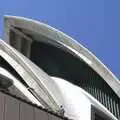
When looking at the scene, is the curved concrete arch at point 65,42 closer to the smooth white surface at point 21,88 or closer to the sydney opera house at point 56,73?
the sydney opera house at point 56,73

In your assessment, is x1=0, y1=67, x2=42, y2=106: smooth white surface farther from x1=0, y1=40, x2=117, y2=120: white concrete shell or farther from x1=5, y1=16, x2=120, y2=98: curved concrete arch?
x1=5, y1=16, x2=120, y2=98: curved concrete arch

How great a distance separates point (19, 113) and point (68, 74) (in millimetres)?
19549

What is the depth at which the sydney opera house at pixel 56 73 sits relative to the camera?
1936 centimetres

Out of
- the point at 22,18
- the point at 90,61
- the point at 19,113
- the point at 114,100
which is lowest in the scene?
the point at 19,113

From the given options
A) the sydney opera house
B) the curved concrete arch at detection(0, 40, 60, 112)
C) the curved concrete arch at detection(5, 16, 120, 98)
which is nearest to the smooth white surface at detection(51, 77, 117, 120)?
the sydney opera house

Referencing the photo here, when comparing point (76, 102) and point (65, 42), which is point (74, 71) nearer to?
point (65, 42)

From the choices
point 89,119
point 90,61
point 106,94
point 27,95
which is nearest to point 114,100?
point 106,94

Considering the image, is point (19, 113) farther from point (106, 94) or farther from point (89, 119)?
point (106, 94)

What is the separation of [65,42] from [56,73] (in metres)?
2.53

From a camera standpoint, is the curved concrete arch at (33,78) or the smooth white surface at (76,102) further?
the smooth white surface at (76,102)

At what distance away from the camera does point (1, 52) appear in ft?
68.3

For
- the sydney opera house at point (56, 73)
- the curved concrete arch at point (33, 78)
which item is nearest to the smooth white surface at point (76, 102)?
the sydney opera house at point (56, 73)

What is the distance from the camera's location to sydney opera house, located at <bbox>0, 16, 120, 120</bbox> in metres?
19.4

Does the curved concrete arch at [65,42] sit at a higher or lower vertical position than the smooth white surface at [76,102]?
higher
